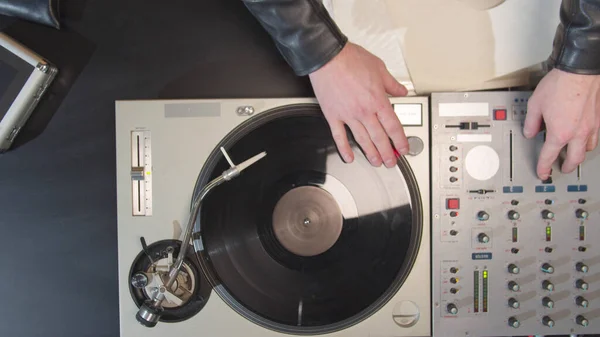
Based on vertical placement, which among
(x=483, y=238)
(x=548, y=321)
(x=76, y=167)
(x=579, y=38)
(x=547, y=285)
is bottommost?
(x=548, y=321)

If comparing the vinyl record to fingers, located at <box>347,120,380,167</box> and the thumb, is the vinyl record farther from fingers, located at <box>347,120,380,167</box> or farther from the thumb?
the thumb

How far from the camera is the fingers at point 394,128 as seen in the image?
118cm

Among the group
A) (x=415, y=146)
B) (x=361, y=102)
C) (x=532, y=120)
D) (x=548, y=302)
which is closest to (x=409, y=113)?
(x=415, y=146)

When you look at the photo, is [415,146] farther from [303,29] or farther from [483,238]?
[303,29]

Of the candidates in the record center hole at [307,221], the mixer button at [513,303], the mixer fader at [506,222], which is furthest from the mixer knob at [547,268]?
the record center hole at [307,221]

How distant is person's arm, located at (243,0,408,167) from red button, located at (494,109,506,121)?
260 millimetres

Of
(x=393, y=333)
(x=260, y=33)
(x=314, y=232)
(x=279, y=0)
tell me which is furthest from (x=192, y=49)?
(x=393, y=333)

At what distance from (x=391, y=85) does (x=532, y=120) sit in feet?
1.24

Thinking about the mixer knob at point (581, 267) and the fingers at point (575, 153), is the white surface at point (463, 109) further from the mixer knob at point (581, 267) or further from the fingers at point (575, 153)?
the mixer knob at point (581, 267)

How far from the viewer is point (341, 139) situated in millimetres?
1213

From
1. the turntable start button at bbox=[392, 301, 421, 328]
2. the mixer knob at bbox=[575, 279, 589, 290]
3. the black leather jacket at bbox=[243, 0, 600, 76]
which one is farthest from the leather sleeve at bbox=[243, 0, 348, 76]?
the mixer knob at bbox=[575, 279, 589, 290]

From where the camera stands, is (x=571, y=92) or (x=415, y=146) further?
(x=415, y=146)

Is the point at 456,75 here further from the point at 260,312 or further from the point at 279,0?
the point at 260,312

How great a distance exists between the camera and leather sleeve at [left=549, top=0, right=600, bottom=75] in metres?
1.07
